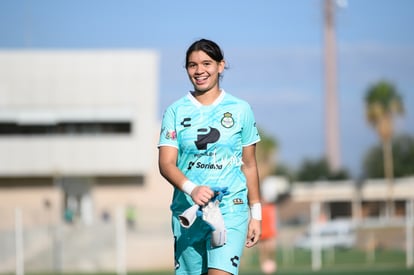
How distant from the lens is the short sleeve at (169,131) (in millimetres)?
6367

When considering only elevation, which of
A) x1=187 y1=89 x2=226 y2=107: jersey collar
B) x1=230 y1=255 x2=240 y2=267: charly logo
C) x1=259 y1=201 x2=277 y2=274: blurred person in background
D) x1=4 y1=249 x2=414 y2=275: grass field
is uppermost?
x1=187 y1=89 x2=226 y2=107: jersey collar

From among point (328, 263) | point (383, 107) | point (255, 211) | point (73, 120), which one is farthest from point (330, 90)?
point (255, 211)

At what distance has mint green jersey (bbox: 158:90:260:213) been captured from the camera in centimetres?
634

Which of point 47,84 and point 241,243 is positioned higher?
point 47,84

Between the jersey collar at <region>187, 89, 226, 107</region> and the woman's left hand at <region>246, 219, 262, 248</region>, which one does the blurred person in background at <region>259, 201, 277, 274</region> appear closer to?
the woman's left hand at <region>246, 219, 262, 248</region>

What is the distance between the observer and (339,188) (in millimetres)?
77062

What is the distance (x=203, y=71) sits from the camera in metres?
6.38

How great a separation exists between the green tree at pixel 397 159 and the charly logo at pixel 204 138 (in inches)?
3341

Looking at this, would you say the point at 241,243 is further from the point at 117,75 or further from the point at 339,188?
the point at 339,188

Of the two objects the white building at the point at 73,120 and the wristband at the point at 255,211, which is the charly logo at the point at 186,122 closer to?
the wristband at the point at 255,211

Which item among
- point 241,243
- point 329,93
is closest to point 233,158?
point 241,243

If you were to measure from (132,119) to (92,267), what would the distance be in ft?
104

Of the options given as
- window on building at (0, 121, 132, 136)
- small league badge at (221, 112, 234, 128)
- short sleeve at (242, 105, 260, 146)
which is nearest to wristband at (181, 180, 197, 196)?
small league badge at (221, 112, 234, 128)

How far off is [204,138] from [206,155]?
11cm
